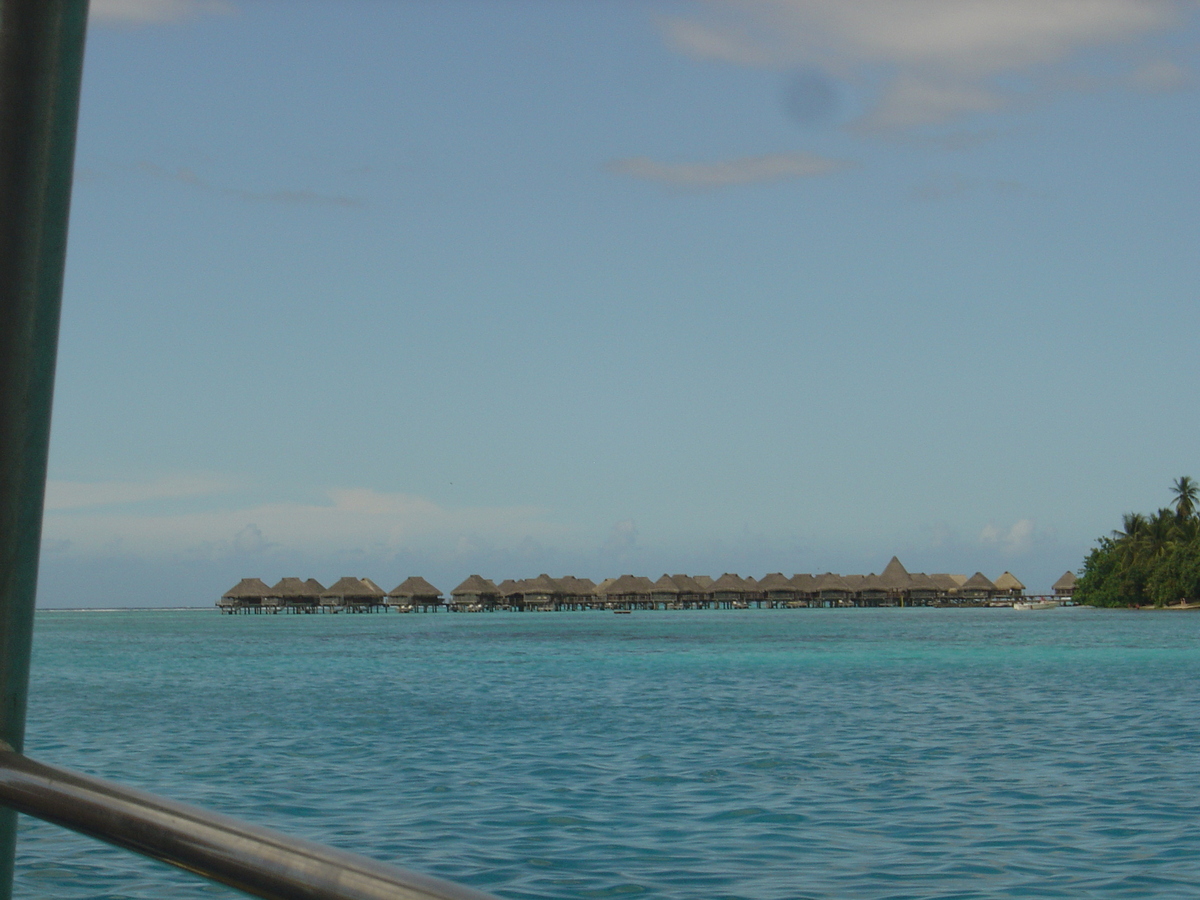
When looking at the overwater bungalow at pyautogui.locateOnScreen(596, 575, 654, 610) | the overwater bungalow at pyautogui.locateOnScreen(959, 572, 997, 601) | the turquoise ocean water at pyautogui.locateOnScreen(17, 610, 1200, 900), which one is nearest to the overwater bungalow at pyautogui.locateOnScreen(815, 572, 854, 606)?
the overwater bungalow at pyautogui.locateOnScreen(959, 572, 997, 601)

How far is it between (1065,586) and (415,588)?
57164 millimetres

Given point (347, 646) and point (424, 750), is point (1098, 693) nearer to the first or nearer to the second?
point (424, 750)

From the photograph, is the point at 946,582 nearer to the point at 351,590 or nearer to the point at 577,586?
the point at 577,586

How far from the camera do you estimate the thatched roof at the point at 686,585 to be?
11344 cm

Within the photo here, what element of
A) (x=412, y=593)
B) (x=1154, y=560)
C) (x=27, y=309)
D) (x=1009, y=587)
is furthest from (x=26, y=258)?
(x=1009, y=587)

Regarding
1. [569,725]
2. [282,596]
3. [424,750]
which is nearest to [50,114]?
[424,750]

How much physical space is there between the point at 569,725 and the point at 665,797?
21.1 ft

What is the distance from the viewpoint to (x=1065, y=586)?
113188mm

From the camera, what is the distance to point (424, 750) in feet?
49.3

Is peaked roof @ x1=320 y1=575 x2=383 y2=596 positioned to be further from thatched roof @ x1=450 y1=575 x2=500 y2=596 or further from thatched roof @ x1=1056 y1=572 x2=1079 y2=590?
thatched roof @ x1=1056 y1=572 x2=1079 y2=590

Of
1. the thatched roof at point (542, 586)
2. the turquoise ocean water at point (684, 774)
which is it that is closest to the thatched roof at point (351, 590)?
the thatched roof at point (542, 586)

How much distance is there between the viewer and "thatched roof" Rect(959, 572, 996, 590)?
111 meters

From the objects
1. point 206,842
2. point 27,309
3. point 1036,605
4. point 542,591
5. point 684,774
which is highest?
point 542,591

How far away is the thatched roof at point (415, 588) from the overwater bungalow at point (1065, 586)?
54.8 meters
